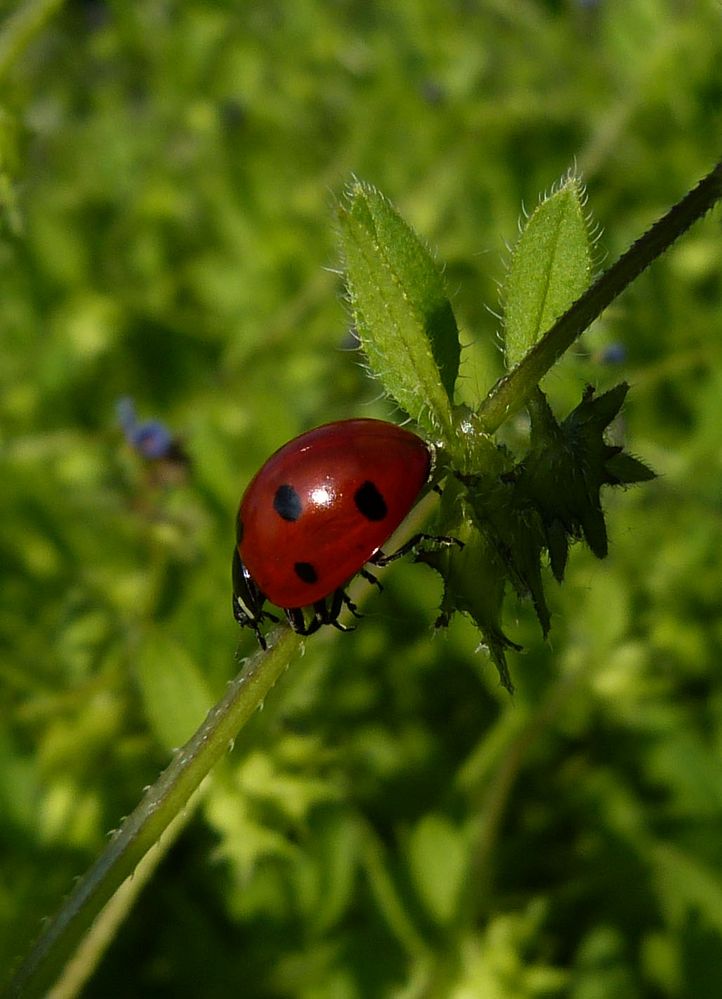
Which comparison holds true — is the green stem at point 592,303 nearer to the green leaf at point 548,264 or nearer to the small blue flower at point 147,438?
the green leaf at point 548,264

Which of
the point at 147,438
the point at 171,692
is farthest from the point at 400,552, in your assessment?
the point at 147,438

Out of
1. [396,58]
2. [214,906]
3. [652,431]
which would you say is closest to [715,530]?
[652,431]

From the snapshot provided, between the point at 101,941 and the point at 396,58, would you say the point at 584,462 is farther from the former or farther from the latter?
the point at 396,58

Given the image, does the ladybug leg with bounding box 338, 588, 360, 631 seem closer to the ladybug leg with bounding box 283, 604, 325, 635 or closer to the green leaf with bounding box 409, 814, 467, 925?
the ladybug leg with bounding box 283, 604, 325, 635

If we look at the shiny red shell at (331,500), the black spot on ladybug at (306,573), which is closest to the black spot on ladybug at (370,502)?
the shiny red shell at (331,500)

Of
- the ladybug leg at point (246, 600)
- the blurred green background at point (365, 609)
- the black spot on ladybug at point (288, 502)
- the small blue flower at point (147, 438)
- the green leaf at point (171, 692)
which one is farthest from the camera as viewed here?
the small blue flower at point (147, 438)
